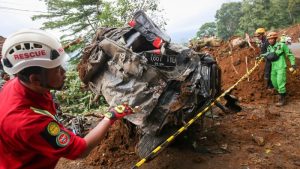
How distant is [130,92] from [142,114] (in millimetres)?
339

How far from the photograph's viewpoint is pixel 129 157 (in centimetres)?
477

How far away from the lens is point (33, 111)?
1893mm

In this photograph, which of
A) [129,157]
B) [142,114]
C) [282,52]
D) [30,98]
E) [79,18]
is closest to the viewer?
[30,98]

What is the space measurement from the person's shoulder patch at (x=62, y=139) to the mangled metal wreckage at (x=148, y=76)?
1.77 m

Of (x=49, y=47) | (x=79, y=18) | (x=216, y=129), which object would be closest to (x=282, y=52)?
(x=216, y=129)

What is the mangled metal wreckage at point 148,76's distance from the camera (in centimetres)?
385

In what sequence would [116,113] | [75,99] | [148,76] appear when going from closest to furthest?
[116,113] < [148,76] < [75,99]

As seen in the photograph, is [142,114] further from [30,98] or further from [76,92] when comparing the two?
[76,92]

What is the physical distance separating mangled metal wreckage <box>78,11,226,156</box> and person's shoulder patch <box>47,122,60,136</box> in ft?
5.98

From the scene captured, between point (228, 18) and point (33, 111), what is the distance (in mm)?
61100

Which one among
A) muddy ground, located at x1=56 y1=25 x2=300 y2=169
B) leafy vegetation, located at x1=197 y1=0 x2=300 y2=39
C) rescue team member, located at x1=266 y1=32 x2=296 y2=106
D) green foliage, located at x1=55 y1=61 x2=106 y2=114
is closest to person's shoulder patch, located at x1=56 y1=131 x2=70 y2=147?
muddy ground, located at x1=56 y1=25 x2=300 y2=169

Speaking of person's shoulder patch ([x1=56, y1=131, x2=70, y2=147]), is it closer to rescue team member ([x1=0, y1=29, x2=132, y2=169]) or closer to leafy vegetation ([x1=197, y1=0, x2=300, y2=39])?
rescue team member ([x1=0, y1=29, x2=132, y2=169])

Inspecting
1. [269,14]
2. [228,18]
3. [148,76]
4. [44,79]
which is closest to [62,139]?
[44,79]

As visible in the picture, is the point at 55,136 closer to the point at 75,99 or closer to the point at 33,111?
the point at 33,111
